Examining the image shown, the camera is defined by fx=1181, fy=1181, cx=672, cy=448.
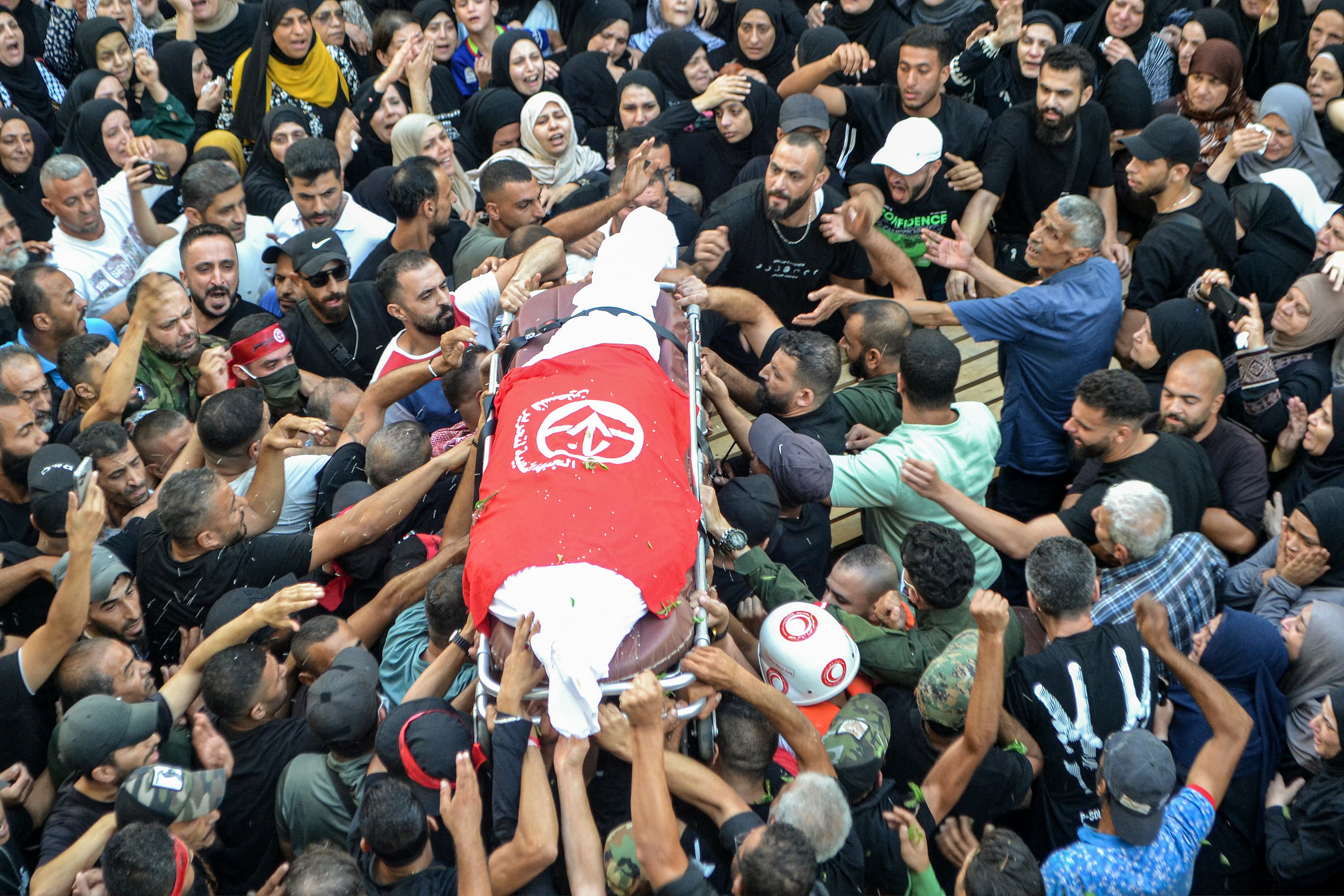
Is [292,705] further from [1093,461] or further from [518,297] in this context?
[1093,461]

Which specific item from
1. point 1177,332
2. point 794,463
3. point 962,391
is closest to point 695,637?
point 794,463

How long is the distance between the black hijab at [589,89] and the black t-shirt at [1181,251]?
10.6 ft

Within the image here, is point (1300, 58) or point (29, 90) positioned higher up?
point (1300, 58)

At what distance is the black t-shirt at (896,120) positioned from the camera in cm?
583

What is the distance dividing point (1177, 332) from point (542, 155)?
322 centimetres

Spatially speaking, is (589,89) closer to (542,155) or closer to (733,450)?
(542,155)

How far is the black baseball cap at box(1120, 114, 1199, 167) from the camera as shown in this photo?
5.20 metres

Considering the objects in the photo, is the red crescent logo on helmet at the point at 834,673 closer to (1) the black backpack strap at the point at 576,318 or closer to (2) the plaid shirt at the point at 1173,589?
(2) the plaid shirt at the point at 1173,589

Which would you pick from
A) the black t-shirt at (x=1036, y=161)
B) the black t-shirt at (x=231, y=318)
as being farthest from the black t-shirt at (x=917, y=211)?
the black t-shirt at (x=231, y=318)

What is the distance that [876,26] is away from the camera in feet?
Answer: 23.1

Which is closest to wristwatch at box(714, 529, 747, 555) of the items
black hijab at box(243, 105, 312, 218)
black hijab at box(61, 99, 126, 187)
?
black hijab at box(243, 105, 312, 218)

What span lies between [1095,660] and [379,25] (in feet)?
18.4

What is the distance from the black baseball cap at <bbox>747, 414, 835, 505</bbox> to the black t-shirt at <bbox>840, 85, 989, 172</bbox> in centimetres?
238

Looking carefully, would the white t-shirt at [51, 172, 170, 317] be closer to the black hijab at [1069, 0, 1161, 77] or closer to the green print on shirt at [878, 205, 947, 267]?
the green print on shirt at [878, 205, 947, 267]
